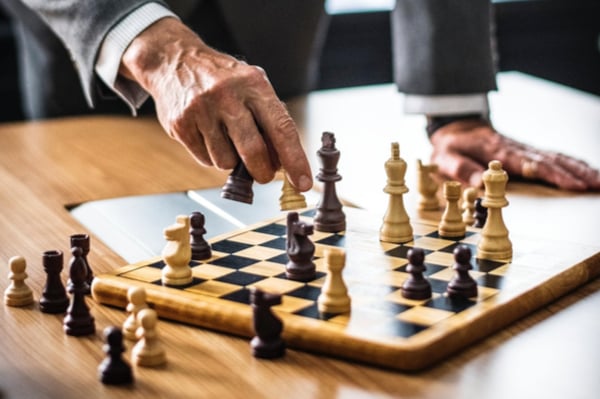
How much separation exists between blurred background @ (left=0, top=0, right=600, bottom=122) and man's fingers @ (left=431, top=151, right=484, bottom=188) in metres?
2.77

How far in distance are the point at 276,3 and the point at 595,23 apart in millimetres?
3215

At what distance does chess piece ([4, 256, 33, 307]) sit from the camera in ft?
5.12

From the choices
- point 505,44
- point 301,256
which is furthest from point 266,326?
point 505,44

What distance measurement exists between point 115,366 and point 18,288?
0.35 meters

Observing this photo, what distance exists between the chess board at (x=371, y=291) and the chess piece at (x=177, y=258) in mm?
16

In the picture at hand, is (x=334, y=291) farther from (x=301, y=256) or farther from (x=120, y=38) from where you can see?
(x=120, y=38)

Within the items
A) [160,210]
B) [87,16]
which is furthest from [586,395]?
[87,16]

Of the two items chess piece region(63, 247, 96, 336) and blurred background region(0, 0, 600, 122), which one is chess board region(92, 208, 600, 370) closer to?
chess piece region(63, 247, 96, 336)

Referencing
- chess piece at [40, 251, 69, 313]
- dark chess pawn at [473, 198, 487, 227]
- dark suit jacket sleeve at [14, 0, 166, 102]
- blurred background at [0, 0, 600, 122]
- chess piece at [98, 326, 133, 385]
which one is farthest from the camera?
blurred background at [0, 0, 600, 122]

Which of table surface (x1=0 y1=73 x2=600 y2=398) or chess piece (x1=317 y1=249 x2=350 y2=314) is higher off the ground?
chess piece (x1=317 y1=249 x2=350 y2=314)

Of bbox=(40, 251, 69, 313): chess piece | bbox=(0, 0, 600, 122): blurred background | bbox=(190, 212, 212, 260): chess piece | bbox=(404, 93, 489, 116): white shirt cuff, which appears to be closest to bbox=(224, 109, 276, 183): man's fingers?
bbox=(190, 212, 212, 260): chess piece

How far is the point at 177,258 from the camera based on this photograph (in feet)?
5.07

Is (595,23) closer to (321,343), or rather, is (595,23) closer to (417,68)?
(417,68)

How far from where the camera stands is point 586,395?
1231mm
